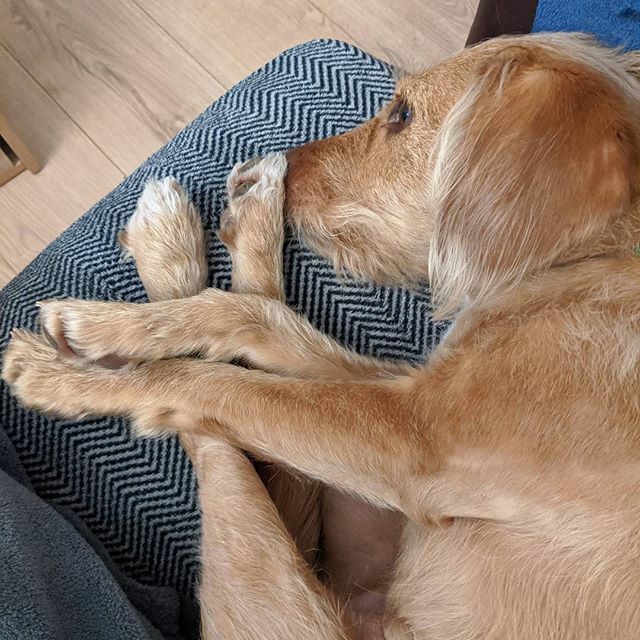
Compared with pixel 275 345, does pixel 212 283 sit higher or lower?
higher

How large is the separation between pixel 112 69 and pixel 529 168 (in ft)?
6.15

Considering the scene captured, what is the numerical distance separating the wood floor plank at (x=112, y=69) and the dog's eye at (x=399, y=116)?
3.98 feet

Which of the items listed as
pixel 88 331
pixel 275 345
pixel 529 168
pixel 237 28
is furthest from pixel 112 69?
pixel 529 168

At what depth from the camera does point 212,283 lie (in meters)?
1.59

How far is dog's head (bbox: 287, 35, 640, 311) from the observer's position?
3.66ft

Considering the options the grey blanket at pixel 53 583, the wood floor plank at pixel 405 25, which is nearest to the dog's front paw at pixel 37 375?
the grey blanket at pixel 53 583

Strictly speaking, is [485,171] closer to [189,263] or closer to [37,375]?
[189,263]

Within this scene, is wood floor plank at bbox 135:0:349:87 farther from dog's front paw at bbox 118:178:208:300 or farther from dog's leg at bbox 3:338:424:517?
dog's leg at bbox 3:338:424:517

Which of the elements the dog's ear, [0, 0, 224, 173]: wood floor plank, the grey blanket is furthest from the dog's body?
[0, 0, 224, 173]: wood floor plank

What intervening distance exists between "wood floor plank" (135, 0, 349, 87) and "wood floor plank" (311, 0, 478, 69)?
71 millimetres

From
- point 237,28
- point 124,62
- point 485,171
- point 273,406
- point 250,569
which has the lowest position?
point 250,569

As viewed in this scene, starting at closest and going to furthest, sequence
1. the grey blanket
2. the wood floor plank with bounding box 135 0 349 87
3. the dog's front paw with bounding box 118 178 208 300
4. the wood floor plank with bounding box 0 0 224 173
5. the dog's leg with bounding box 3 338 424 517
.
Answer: the grey blanket → the dog's leg with bounding box 3 338 424 517 → the dog's front paw with bounding box 118 178 208 300 → the wood floor plank with bounding box 0 0 224 173 → the wood floor plank with bounding box 135 0 349 87

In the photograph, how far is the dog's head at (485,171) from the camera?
111cm

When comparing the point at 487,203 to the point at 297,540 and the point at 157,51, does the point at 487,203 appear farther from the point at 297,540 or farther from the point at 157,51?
the point at 157,51
